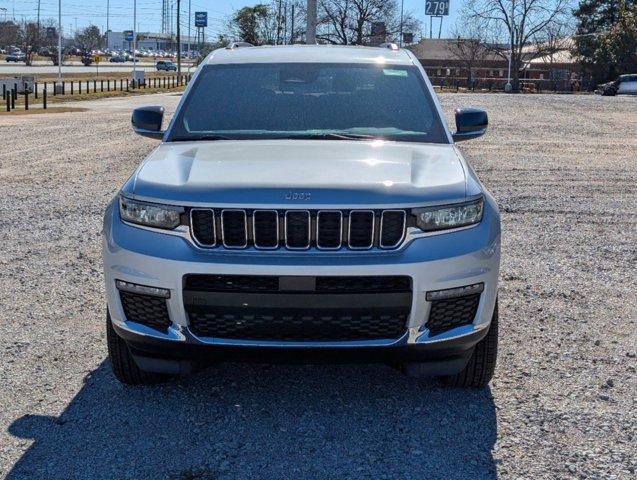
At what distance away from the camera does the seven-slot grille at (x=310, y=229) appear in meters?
3.72

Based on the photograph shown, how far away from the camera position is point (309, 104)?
16.9ft

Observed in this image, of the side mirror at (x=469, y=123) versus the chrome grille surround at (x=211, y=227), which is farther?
the side mirror at (x=469, y=123)

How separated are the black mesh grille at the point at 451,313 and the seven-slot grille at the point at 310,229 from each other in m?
0.34

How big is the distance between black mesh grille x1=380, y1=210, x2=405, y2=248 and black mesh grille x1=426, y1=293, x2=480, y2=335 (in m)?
0.32

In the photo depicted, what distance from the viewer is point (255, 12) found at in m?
85.3

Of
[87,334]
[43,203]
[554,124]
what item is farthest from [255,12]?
[87,334]

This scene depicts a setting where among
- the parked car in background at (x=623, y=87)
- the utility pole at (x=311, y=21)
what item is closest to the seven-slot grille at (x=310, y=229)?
the utility pole at (x=311, y=21)

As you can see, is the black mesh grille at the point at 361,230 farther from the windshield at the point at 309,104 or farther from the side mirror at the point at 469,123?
the side mirror at the point at 469,123

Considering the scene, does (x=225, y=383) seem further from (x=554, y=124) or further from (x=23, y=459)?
(x=554, y=124)

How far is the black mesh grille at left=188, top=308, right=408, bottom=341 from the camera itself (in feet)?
12.0

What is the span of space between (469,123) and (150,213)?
2.31 meters

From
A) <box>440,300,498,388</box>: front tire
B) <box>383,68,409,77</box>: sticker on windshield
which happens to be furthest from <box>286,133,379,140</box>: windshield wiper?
<box>440,300,498,388</box>: front tire

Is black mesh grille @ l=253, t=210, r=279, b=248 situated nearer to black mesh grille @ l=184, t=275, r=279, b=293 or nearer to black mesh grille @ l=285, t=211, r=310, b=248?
black mesh grille @ l=285, t=211, r=310, b=248

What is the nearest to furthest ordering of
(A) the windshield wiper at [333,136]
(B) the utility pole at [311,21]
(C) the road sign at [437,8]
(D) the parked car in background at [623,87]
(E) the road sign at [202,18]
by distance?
(A) the windshield wiper at [333,136], (B) the utility pole at [311,21], (D) the parked car in background at [623,87], (C) the road sign at [437,8], (E) the road sign at [202,18]
